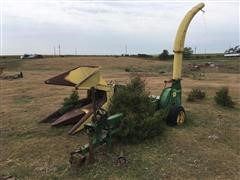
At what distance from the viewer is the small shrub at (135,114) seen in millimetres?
7707

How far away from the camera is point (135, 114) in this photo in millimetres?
7906

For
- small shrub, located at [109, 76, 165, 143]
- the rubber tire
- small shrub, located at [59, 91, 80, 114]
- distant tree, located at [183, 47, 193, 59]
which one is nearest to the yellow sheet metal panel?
small shrub, located at [109, 76, 165, 143]

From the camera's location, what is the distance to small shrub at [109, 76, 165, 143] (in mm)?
7707

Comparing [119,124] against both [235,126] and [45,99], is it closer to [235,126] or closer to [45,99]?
[235,126]

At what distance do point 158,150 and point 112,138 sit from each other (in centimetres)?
109

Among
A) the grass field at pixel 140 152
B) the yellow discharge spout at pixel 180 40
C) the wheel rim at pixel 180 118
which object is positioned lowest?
the grass field at pixel 140 152

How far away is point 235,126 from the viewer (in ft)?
32.1

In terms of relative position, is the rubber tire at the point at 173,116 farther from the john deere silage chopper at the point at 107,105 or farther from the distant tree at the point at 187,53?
the distant tree at the point at 187,53

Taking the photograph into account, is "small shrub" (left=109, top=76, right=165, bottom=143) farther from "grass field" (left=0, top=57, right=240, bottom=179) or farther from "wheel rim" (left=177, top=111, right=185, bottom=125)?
"wheel rim" (left=177, top=111, right=185, bottom=125)

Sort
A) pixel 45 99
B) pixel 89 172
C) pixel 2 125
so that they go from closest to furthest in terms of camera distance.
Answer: pixel 89 172
pixel 2 125
pixel 45 99

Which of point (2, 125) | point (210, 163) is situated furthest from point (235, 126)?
point (2, 125)

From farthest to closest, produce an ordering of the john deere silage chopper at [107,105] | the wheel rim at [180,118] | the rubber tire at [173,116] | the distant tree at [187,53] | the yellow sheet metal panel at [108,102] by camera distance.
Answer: the distant tree at [187,53], the wheel rim at [180,118], the rubber tire at [173,116], the yellow sheet metal panel at [108,102], the john deere silage chopper at [107,105]

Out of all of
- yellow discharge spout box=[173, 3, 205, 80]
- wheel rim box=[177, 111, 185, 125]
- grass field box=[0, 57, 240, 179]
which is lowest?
grass field box=[0, 57, 240, 179]

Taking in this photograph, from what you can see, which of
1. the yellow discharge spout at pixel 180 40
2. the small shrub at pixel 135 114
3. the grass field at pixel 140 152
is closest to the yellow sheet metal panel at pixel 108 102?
the grass field at pixel 140 152
